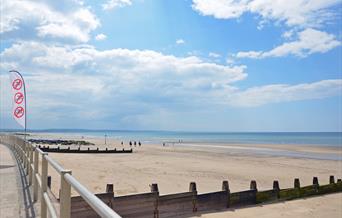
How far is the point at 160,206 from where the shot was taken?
9.71 m

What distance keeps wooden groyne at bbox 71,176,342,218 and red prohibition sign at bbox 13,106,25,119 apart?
6383 mm

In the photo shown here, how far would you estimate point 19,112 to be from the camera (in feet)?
44.7

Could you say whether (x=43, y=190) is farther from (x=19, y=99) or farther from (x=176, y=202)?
(x=19, y=99)

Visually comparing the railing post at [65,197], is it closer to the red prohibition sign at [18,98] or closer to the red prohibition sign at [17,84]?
the red prohibition sign at [18,98]

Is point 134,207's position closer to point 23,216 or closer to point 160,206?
point 160,206

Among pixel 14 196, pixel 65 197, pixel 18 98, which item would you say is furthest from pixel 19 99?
pixel 65 197

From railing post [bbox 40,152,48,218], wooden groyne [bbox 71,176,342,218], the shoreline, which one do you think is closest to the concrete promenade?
railing post [bbox 40,152,48,218]

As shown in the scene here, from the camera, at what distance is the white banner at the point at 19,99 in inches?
533

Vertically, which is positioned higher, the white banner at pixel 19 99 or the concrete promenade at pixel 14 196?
the white banner at pixel 19 99

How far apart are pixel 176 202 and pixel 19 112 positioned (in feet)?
23.9

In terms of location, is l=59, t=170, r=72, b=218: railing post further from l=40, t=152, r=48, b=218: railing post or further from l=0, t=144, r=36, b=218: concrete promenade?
l=0, t=144, r=36, b=218: concrete promenade

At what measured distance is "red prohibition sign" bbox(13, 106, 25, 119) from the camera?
44.4ft

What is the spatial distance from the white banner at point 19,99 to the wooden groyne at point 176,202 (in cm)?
615

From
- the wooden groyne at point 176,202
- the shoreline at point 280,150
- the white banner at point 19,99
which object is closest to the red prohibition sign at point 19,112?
the white banner at point 19,99
